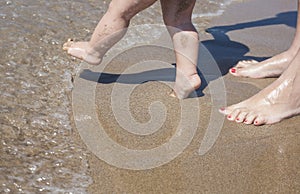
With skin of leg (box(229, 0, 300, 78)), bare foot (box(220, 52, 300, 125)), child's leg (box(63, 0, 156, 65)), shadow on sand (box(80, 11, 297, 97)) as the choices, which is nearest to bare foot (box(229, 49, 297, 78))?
skin of leg (box(229, 0, 300, 78))

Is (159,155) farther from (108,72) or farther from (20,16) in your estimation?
(20,16)

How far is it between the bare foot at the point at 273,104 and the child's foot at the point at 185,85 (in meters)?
0.19

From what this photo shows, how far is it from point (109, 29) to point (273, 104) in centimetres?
92

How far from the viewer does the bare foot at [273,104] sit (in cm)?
274

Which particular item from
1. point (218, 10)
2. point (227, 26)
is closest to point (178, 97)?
point (227, 26)

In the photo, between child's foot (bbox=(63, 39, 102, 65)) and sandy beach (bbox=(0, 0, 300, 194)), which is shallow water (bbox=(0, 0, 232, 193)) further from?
child's foot (bbox=(63, 39, 102, 65))

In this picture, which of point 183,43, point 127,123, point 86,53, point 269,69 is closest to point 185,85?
point 183,43

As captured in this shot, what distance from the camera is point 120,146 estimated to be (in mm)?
2410

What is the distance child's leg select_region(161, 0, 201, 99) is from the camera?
2871 millimetres

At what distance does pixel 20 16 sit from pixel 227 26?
60.6 inches

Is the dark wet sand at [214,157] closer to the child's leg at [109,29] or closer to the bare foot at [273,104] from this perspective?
the bare foot at [273,104]

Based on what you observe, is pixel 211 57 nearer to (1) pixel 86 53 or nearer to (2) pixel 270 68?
(2) pixel 270 68

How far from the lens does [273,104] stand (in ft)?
9.20

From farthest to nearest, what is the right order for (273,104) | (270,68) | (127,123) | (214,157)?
(270,68)
(273,104)
(127,123)
(214,157)
